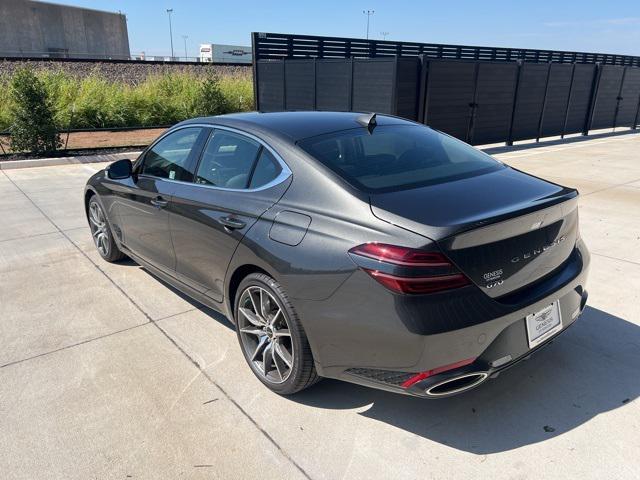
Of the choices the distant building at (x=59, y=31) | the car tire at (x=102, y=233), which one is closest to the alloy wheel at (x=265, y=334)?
the car tire at (x=102, y=233)

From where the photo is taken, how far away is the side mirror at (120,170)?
A: 14.3 feet

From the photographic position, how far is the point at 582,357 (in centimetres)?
325

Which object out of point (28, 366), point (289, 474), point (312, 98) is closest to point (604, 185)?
point (312, 98)

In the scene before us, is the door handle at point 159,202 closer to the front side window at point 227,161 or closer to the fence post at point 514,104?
the front side window at point 227,161

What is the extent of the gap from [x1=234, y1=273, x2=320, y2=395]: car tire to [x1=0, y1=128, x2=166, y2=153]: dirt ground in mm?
10649

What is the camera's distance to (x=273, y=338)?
292cm

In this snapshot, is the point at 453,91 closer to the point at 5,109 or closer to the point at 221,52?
the point at 5,109

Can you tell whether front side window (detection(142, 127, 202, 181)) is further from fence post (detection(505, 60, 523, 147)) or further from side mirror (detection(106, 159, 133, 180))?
fence post (detection(505, 60, 523, 147))

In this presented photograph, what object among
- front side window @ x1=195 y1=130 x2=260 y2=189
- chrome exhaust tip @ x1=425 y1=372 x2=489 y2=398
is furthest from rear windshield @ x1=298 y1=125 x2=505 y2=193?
chrome exhaust tip @ x1=425 y1=372 x2=489 y2=398

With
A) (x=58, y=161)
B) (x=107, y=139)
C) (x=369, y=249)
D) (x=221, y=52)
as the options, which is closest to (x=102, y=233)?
(x=369, y=249)

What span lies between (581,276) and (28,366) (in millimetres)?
3492

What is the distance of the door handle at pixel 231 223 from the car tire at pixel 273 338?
0.31 metres

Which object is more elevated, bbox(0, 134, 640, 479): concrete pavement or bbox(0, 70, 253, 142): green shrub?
bbox(0, 70, 253, 142): green shrub

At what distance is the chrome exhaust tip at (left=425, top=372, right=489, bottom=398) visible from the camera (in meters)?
2.29
